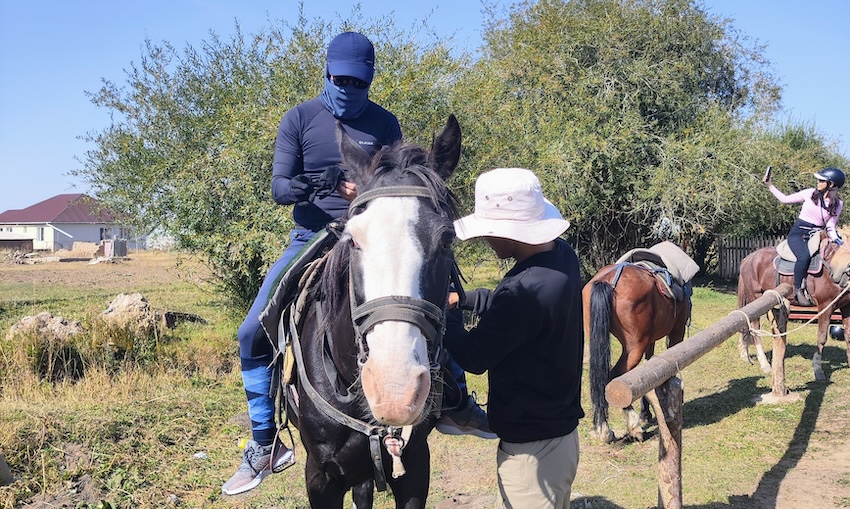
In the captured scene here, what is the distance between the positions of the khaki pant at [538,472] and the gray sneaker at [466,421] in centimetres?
44

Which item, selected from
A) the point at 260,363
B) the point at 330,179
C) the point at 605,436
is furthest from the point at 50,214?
the point at 330,179

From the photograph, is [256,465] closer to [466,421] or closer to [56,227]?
[466,421]

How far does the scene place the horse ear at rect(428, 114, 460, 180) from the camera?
260 cm

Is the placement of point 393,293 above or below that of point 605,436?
above

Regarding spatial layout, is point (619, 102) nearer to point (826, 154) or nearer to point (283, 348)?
point (826, 154)

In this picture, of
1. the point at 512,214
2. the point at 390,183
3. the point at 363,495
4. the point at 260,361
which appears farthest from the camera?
the point at 363,495

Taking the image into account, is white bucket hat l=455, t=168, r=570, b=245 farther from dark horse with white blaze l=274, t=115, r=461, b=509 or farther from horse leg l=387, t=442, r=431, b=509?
horse leg l=387, t=442, r=431, b=509

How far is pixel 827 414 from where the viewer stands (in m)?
7.30

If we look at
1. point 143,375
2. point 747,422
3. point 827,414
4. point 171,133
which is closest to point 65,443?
point 143,375

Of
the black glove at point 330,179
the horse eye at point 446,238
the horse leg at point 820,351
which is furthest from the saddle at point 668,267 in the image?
the horse eye at point 446,238

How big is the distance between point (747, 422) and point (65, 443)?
7476mm

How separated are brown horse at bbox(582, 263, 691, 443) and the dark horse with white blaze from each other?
149 inches

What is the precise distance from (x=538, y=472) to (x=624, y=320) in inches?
184

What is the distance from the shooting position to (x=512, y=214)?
2574 millimetres
